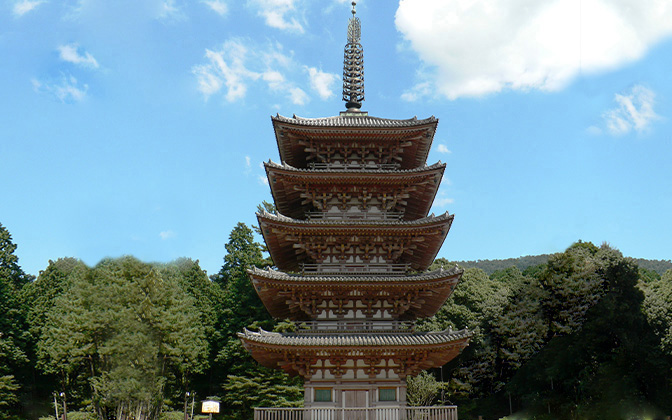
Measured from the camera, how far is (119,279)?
4622 cm

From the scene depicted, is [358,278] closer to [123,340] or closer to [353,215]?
[353,215]

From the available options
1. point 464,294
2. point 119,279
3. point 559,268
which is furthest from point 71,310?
point 559,268

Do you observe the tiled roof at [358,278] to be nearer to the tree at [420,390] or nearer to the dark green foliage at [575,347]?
the dark green foliage at [575,347]

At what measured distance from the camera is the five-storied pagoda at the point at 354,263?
20.0 meters

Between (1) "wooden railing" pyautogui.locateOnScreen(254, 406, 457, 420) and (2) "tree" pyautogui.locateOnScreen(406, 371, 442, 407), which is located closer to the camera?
(1) "wooden railing" pyautogui.locateOnScreen(254, 406, 457, 420)

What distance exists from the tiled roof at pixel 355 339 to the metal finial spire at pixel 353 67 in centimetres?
1321

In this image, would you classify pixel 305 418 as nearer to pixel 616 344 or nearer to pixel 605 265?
pixel 616 344

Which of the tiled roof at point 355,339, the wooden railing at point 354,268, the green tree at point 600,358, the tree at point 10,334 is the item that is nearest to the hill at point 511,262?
the green tree at point 600,358

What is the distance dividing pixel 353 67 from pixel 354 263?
12.3 meters

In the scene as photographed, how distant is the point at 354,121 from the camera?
25000 millimetres

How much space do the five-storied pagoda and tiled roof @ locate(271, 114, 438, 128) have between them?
0.17 feet

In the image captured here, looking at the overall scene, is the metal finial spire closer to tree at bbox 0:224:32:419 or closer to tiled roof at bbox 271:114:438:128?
tiled roof at bbox 271:114:438:128

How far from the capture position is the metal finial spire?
93.5ft

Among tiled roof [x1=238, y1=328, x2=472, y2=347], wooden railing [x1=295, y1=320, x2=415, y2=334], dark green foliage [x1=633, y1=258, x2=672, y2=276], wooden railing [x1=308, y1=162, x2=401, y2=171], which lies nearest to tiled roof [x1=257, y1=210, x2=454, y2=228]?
wooden railing [x1=308, y1=162, x2=401, y2=171]
